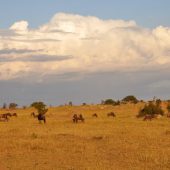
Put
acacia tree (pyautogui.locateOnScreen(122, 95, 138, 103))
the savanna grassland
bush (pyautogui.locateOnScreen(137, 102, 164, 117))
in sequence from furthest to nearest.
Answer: acacia tree (pyautogui.locateOnScreen(122, 95, 138, 103)) → bush (pyautogui.locateOnScreen(137, 102, 164, 117)) → the savanna grassland

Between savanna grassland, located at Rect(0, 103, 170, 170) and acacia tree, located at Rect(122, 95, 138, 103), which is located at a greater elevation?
acacia tree, located at Rect(122, 95, 138, 103)

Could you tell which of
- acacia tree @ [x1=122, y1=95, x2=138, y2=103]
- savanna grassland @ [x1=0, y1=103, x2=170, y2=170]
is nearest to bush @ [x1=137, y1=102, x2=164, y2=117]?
savanna grassland @ [x1=0, y1=103, x2=170, y2=170]

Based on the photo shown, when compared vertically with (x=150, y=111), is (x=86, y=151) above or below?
below

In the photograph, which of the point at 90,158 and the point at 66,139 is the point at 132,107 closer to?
the point at 66,139

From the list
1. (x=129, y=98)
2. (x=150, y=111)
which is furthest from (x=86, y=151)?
(x=129, y=98)

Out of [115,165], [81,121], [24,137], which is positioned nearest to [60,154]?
[115,165]

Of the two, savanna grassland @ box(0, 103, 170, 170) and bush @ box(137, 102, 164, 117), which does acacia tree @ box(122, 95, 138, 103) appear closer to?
bush @ box(137, 102, 164, 117)

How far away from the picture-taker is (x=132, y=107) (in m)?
67.1

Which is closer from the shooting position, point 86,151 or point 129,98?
point 86,151

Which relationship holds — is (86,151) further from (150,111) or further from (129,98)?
(129,98)

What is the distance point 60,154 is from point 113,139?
5.90 m

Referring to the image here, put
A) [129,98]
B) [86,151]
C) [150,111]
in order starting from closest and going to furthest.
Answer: [86,151]
[150,111]
[129,98]

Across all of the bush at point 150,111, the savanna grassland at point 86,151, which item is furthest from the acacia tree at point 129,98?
the savanna grassland at point 86,151

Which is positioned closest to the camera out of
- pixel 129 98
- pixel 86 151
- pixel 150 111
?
pixel 86 151
